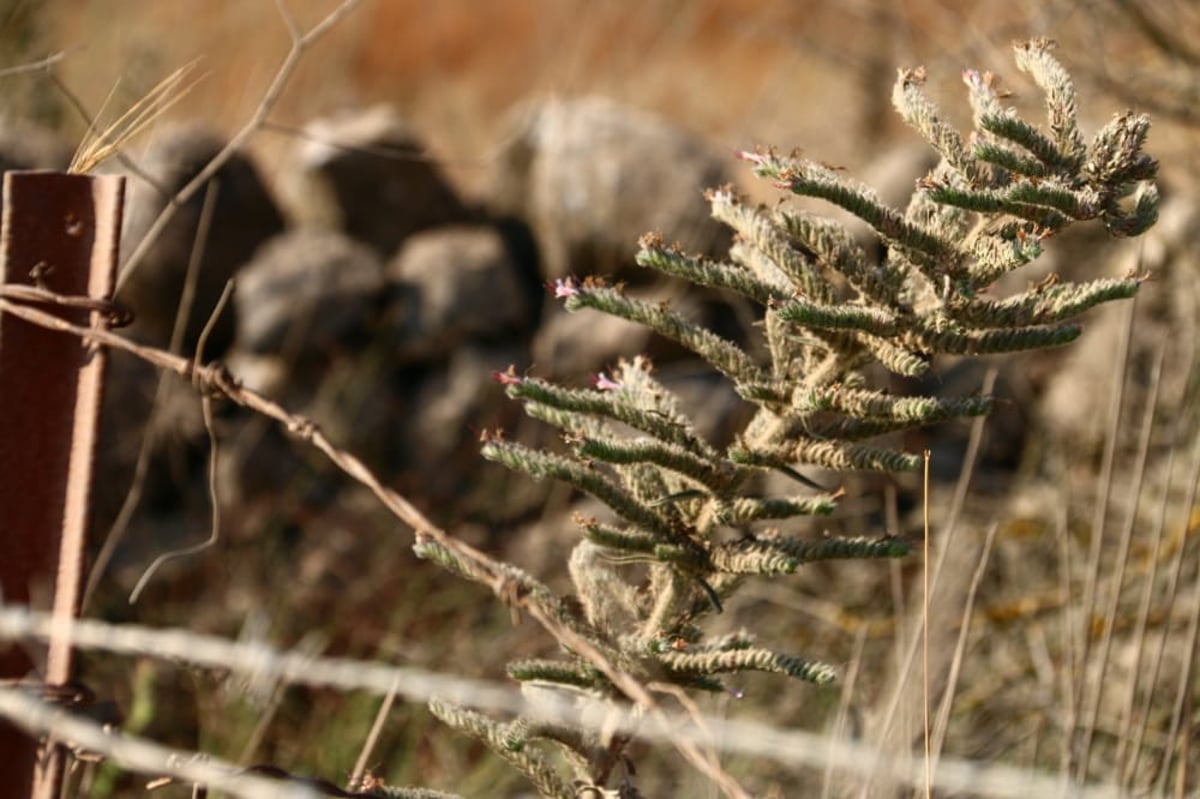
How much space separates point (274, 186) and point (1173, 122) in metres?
2.48

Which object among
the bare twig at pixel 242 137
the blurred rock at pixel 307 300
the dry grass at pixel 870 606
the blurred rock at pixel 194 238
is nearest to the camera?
the bare twig at pixel 242 137

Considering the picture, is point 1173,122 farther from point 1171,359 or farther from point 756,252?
point 756,252

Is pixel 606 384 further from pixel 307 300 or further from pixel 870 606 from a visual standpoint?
pixel 307 300

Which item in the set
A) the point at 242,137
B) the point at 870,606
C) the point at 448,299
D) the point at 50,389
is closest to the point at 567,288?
the point at 50,389

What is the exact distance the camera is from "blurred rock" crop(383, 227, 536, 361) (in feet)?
13.5

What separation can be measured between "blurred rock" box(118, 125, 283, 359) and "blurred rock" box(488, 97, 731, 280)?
755 mm

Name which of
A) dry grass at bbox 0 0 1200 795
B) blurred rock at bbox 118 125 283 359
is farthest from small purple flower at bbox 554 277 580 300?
blurred rock at bbox 118 125 283 359

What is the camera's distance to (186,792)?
2.86 meters

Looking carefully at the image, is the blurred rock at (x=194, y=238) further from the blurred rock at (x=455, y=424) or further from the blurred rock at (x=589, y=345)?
the blurred rock at (x=589, y=345)

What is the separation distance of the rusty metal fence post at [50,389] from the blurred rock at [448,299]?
2.94 m

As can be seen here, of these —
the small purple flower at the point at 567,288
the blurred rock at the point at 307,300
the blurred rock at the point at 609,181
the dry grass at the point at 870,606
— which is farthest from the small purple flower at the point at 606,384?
the blurred rock at the point at 307,300

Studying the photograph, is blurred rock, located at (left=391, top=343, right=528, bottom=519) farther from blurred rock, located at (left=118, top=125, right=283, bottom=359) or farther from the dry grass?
blurred rock, located at (left=118, top=125, right=283, bottom=359)

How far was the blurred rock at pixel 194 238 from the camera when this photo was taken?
3.80 meters

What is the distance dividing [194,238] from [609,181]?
111cm
